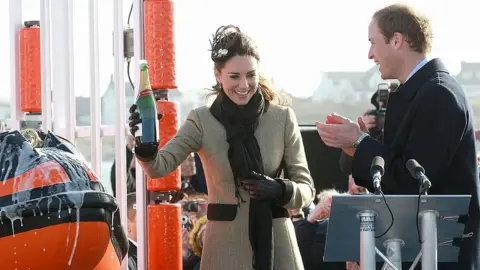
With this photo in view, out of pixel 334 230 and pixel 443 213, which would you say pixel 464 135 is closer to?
pixel 443 213

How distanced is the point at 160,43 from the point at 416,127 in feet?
3.89

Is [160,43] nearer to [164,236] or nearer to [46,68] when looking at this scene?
[164,236]

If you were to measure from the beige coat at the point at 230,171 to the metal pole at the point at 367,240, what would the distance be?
751mm

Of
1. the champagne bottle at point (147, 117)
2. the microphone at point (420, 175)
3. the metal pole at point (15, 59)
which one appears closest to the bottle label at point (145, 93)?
the champagne bottle at point (147, 117)

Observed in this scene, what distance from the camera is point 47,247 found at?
197cm

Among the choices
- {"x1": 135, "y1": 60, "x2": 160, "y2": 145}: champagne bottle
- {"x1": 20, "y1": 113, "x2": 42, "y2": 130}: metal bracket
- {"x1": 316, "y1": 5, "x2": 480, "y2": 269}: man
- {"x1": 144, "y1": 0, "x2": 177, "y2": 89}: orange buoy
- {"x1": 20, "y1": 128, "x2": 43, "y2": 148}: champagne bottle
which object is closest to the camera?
{"x1": 20, "y1": 128, "x2": 43, "y2": 148}: champagne bottle

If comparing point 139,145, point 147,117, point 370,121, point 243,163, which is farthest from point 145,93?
point 370,121

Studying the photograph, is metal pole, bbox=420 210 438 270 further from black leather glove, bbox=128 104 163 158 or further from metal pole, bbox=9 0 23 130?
metal pole, bbox=9 0 23 130

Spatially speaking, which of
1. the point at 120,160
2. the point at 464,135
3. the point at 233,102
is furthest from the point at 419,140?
the point at 120,160

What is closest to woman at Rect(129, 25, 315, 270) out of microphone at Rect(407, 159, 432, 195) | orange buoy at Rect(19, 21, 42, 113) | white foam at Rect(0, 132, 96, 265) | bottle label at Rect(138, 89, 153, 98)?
bottle label at Rect(138, 89, 153, 98)

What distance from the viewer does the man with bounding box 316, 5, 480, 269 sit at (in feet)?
9.95

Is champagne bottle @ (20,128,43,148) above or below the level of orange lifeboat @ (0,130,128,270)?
above

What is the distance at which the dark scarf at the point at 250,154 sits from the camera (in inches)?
132

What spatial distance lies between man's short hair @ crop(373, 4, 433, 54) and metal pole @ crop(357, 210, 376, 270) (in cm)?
89
